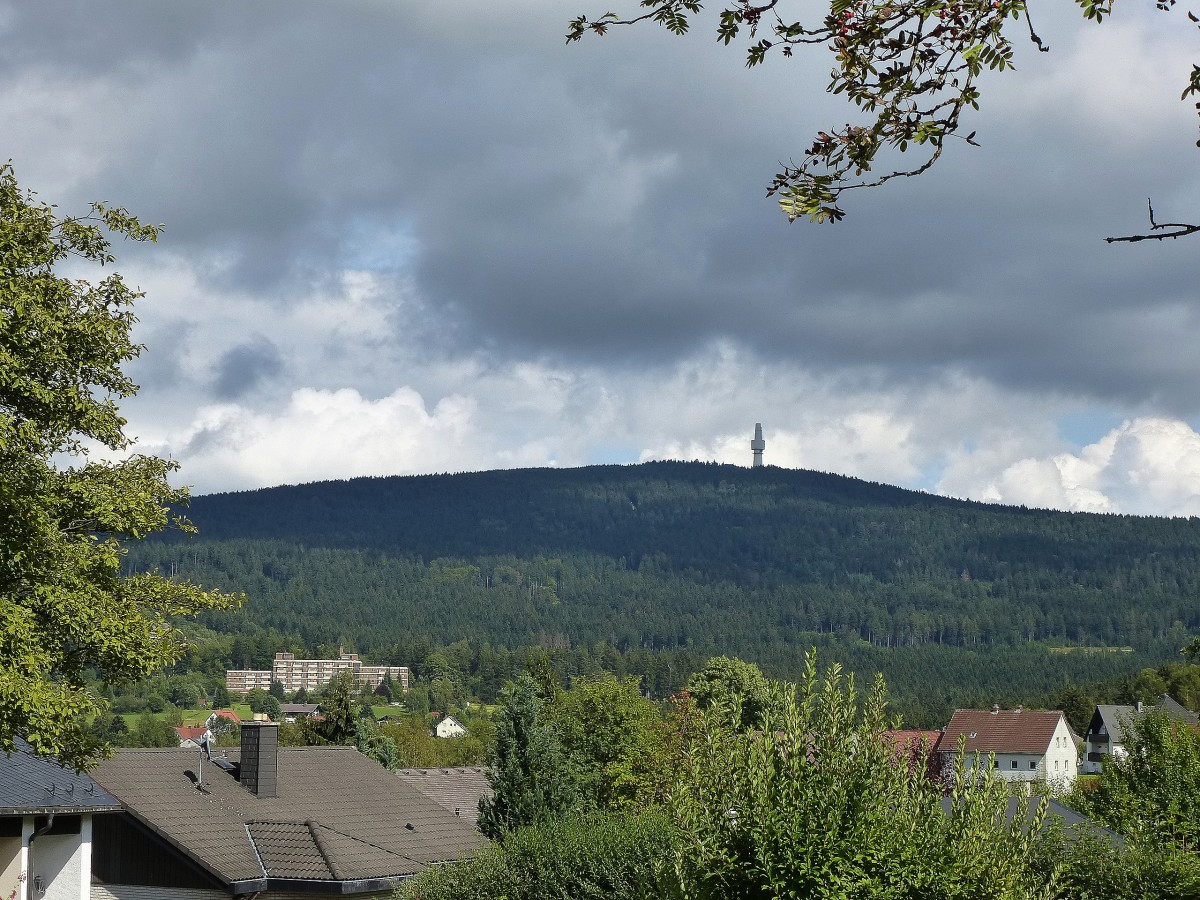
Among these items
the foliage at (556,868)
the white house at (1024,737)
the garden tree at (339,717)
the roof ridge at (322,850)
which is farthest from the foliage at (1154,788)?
the white house at (1024,737)

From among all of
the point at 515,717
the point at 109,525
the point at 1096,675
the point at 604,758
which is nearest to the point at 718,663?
the point at 604,758

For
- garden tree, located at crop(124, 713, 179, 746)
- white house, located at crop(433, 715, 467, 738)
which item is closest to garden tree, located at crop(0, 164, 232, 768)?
garden tree, located at crop(124, 713, 179, 746)

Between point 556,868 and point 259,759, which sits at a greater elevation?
point 259,759

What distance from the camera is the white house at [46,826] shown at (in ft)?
75.6

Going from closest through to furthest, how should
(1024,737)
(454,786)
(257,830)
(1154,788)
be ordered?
(257,830), (1154,788), (454,786), (1024,737)

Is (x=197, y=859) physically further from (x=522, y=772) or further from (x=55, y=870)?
(x=522, y=772)

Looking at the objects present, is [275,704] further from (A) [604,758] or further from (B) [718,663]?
(A) [604,758]

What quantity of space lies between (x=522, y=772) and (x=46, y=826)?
12181 millimetres

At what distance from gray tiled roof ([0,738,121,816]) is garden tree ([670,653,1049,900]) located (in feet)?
53.8

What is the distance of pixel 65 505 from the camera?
1412 centimetres

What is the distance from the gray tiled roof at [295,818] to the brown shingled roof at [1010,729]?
80.4 m

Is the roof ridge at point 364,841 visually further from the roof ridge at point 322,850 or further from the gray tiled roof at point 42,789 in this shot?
the gray tiled roof at point 42,789

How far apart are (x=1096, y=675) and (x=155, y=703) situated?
130 metres

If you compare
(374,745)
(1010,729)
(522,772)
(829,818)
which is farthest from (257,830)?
(1010,729)
